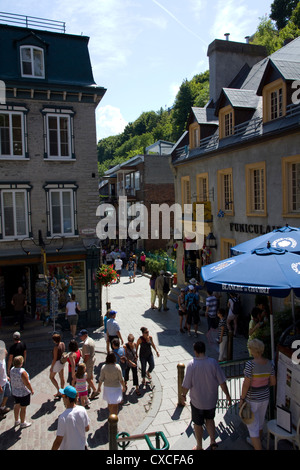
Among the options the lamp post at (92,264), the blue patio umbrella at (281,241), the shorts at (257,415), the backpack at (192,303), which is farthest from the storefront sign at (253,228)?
the shorts at (257,415)

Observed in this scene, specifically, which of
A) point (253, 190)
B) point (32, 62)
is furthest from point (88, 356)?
point (32, 62)

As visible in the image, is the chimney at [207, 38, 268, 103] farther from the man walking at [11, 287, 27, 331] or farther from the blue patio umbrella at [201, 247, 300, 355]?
the blue patio umbrella at [201, 247, 300, 355]

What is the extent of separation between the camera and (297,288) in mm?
5637

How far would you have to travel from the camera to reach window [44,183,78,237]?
15.4 metres

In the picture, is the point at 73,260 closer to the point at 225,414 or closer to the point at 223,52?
the point at 225,414

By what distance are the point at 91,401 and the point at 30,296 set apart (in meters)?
8.32

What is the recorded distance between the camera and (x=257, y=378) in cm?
572

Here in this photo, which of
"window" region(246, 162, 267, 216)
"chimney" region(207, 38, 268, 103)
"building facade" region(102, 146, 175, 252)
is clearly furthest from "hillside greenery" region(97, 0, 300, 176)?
"window" region(246, 162, 267, 216)

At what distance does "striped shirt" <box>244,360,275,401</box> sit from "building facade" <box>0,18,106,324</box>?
10562 mm

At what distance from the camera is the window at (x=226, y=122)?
52.5ft

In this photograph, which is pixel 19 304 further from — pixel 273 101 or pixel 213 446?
pixel 273 101

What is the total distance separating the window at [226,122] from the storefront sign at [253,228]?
13.3 feet

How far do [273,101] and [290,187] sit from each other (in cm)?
344
